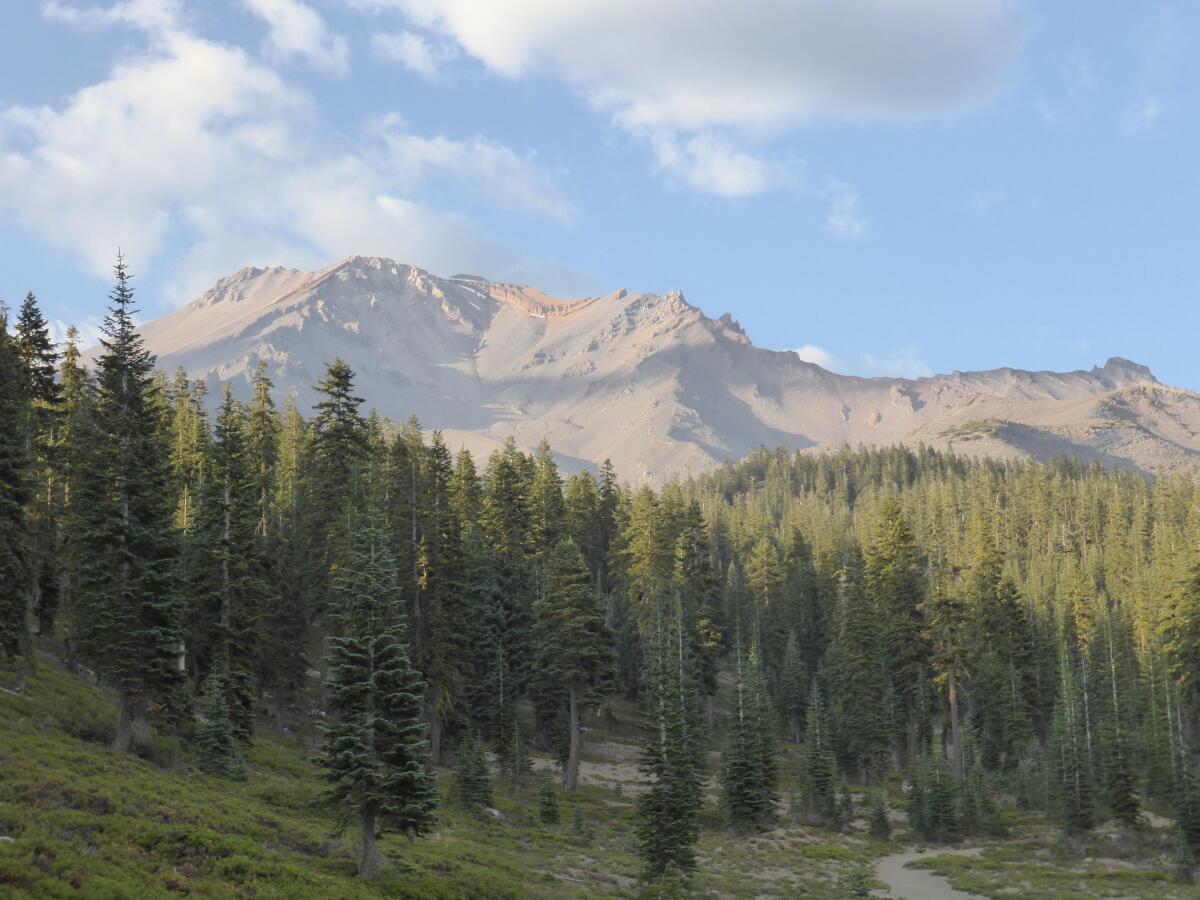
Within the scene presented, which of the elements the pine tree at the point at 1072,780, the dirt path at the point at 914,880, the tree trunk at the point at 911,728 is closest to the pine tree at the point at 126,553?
the dirt path at the point at 914,880

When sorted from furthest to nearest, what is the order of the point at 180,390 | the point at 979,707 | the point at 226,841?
the point at 180,390
the point at 979,707
the point at 226,841

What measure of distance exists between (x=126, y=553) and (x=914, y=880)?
122ft

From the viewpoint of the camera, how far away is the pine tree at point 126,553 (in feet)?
116

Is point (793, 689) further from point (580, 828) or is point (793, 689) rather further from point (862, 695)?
point (580, 828)

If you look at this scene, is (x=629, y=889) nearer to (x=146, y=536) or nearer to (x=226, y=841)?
(x=226, y=841)

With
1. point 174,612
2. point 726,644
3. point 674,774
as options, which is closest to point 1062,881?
point 674,774

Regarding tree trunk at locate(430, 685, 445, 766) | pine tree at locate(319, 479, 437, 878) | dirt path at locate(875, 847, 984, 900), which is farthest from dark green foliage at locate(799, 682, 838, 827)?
pine tree at locate(319, 479, 437, 878)

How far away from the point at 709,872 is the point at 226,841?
2402 centimetres

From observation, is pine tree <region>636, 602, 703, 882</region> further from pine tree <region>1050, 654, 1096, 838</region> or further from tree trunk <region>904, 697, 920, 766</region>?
tree trunk <region>904, 697, 920, 766</region>

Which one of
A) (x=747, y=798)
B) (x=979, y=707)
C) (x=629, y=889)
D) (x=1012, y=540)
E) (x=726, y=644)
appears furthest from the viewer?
(x=1012, y=540)

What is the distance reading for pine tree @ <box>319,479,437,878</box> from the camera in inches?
1067

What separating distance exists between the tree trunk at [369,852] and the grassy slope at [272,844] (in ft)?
1.42

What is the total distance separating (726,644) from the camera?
113 metres

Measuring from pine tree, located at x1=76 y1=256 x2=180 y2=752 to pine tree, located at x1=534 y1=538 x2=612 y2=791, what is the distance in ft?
89.0
